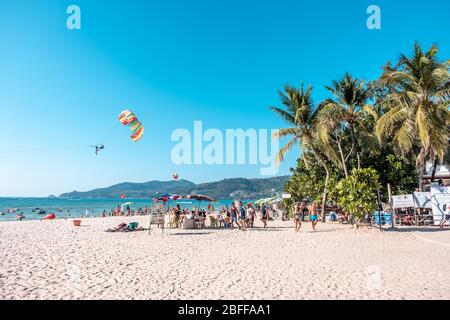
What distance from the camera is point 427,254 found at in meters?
8.27

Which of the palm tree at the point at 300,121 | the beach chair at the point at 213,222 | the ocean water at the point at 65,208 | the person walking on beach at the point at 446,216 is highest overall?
the palm tree at the point at 300,121

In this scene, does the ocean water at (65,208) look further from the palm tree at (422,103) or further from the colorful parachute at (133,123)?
the palm tree at (422,103)

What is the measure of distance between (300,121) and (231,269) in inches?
528

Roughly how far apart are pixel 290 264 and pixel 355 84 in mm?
12345

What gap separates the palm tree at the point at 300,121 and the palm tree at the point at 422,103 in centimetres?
408

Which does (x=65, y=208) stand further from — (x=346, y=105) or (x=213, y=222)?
(x=346, y=105)

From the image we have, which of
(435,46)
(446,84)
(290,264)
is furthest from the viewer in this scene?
(435,46)

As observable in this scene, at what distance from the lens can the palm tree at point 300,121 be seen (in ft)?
59.5

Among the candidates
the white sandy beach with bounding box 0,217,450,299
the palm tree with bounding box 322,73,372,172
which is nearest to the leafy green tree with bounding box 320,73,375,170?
the palm tree with bounding box 322,73,372,172

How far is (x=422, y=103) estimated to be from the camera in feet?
46.9

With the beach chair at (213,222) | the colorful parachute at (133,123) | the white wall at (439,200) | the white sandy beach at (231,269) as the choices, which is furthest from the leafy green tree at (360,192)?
the colorful parachute at (133,123)

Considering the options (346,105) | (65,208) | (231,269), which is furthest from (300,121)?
(65,208)

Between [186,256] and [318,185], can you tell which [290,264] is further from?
[318,185]

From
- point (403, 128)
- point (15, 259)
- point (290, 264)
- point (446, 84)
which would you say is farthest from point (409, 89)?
point (15, 259)
